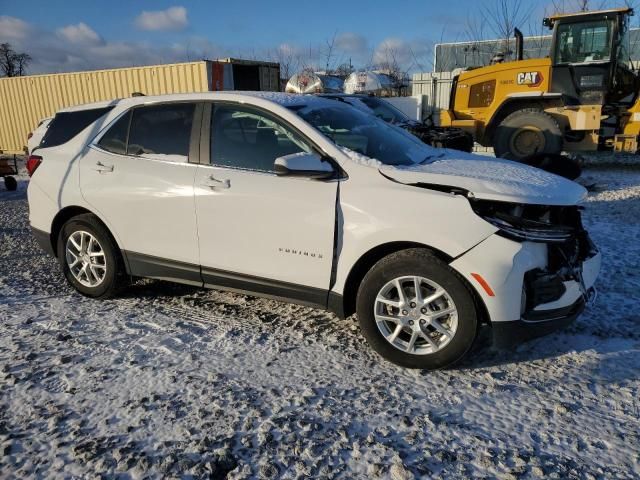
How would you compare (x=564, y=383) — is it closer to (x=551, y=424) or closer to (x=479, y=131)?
(x=551, y=424)

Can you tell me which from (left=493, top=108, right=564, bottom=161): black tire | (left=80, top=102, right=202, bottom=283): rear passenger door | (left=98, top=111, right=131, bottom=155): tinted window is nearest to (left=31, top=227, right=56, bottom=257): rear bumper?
(left=80, top=102, right=202, bottom=283): rear passenger door

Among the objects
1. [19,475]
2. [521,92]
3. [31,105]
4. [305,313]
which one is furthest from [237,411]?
[31,105]

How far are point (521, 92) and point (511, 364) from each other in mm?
9431

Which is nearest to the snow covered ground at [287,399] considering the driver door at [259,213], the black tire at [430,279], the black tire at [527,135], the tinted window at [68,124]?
the black tire at [430,279]

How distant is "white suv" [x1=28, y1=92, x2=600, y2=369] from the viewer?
3.05 meters

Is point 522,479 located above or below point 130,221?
below

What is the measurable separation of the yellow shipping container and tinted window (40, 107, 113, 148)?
978 centimetres

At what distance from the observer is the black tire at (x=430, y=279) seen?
9.99ft

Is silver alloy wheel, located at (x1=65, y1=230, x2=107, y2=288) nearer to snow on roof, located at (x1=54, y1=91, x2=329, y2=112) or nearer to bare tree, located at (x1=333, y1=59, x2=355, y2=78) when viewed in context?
snow on roof, located at (x1=54, y1=91, x2=329, y2=112)

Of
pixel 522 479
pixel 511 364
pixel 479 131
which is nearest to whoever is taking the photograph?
pixel 522 479

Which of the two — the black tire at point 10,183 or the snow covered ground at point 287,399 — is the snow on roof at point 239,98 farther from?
the black tire at point 10,183

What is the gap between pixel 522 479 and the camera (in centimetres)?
230

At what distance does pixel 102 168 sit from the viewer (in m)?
4.27

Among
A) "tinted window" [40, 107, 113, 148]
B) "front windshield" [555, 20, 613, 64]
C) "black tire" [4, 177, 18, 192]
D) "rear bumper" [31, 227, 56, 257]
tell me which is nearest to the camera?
"tinted window" [40, 107, 113, 148]
